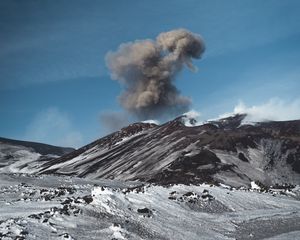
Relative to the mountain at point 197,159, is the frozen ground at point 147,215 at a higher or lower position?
lower

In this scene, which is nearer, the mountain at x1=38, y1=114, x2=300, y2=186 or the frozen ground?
the frozen ground

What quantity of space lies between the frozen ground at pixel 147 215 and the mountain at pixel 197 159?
46.9 m

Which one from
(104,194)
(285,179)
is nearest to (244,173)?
(285,179)

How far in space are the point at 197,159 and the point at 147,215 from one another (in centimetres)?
8781

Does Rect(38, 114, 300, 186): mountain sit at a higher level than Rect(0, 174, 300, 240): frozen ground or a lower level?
higher

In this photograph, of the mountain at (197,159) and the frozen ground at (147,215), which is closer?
the frozen ground at (147,215)

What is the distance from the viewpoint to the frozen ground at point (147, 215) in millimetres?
23422

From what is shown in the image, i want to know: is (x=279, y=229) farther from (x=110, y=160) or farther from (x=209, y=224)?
(x=110, y=160)

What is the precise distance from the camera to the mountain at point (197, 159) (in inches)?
4038

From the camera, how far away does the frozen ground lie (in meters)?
23.4

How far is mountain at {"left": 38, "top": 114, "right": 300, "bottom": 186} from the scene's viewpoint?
102575 mm

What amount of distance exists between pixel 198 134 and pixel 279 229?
114374mm

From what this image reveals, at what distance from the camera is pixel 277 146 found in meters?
127

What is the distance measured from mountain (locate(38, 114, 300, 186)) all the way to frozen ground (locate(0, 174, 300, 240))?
46.9 metres
